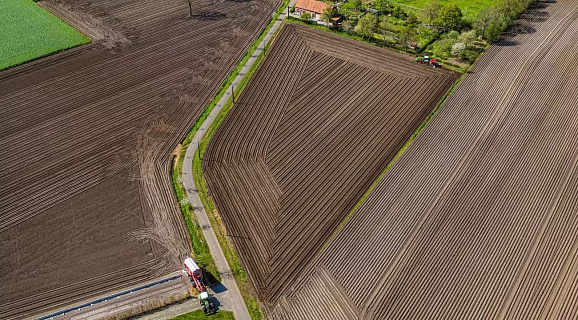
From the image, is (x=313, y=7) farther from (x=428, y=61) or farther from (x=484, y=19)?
(x=484, y=19)

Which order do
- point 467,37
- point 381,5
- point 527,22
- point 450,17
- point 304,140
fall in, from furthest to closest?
point 381,5, point 527,22, point 450,17, point 467,37, point 304,140

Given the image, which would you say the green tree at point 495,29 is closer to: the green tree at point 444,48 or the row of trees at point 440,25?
the row of trees at point 440,25

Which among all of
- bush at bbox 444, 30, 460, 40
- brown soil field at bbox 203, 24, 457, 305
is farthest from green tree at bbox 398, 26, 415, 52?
bush at bbox 444, 30, 460, 40

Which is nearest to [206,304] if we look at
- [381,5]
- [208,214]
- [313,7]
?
[208,214]

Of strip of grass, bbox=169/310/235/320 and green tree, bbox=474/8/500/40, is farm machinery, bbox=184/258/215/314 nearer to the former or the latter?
strip of grass, bbox=169/310/235/320

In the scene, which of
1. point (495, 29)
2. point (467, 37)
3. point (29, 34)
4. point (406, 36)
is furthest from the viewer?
point (29, 34)

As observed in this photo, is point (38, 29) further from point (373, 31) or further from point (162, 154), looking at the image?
point (373, 31)
